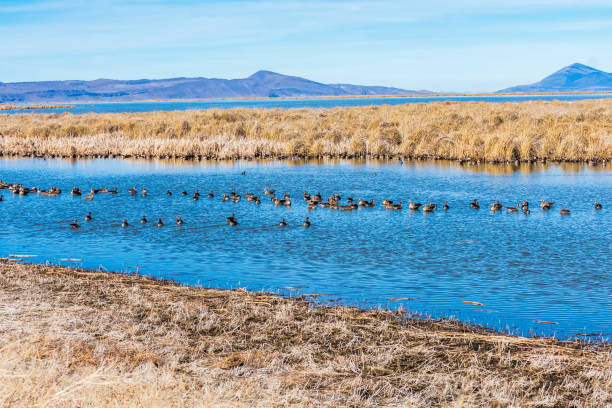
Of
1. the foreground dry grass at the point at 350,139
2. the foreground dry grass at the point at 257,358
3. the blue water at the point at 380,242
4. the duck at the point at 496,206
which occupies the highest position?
the foreground dry grass at the point at 350,139

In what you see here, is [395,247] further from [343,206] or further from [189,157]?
[189,157]

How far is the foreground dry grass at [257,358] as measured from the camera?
7.48 metres

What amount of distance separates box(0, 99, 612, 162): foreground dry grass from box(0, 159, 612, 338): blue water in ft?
16.7

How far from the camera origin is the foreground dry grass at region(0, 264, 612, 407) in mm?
7480

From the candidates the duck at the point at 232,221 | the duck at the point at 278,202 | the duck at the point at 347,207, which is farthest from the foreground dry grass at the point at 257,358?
the duck at the point at 278,202

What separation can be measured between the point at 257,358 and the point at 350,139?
37.3m

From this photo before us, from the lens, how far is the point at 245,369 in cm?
848

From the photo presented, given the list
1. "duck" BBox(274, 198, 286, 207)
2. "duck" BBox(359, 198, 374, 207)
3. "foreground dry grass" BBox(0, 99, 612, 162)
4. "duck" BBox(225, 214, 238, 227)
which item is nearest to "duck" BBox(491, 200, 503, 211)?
"duck" BBox(359, 198, 374, 207)

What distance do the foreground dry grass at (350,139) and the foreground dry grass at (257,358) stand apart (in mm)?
29869

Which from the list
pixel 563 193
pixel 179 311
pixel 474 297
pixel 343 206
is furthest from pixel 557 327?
pixel 563 193

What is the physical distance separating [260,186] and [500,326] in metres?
21.0

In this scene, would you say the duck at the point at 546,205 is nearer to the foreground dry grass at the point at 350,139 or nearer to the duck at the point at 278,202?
the duck at the point at 278,202

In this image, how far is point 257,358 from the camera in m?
8.93

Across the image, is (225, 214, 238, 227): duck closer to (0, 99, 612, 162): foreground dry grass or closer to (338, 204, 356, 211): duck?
(338, 204, 356, 211): duck
